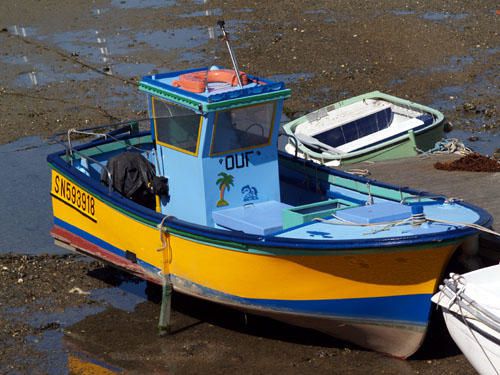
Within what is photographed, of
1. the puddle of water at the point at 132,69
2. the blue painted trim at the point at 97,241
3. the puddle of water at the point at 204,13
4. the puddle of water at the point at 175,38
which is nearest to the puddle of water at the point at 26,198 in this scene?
the blue painted trim at the point at 97,241

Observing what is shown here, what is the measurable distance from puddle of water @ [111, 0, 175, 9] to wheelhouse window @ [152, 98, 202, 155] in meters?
16.6

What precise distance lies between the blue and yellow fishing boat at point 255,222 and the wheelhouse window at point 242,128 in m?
0.01

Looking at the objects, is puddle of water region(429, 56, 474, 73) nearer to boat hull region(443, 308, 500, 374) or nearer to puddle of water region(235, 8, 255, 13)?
puddle of water region(235, 8, 255, 13)

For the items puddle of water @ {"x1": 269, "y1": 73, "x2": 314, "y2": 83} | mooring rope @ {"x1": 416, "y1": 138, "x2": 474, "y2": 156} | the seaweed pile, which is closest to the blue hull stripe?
the seaweed pile

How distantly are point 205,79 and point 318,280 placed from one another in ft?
8.24

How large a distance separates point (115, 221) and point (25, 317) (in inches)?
56.3

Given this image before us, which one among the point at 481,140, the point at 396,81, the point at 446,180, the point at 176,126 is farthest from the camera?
the point at 396,81

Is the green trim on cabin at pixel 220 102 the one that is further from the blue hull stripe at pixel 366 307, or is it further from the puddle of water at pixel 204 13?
the puddle of water at pixel 204 13

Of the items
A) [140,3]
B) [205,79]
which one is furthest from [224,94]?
[140,3]

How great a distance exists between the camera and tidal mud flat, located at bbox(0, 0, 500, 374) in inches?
383

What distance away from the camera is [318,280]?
902cm

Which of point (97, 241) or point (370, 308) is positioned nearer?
point (370, 308)

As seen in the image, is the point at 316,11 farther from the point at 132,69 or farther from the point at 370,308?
the point at 370,308

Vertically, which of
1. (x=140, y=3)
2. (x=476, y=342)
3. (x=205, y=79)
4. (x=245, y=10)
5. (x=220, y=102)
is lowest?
(x=476, y=342)
